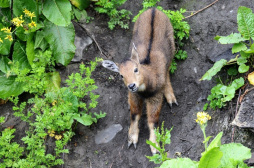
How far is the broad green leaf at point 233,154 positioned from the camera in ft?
15.3

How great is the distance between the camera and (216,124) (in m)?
6.67

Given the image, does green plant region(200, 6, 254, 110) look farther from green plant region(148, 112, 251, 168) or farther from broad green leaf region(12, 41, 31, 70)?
broad green leaf region(12, 41, 31, 70)

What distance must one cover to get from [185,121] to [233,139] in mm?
1365

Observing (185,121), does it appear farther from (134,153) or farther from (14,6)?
(14,6)

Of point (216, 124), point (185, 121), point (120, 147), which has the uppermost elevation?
point (216, 124)

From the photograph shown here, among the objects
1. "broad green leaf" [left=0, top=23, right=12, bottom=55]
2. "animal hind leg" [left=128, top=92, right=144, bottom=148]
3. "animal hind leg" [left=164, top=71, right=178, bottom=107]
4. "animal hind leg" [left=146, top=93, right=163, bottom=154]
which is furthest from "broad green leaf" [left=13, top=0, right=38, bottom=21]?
"animal hind leg" [left=164, top=71, right=178, bottom=107]

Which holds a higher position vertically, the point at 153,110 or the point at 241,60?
the point at 241,60

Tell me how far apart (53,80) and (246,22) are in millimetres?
4361

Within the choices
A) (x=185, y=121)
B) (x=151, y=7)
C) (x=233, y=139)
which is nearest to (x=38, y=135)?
(x=185, y=121)

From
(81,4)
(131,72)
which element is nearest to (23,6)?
(81,4)

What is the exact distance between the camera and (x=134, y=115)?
24.7ft

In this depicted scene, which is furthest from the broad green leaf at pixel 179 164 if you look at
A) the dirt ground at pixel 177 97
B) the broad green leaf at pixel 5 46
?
the broad green leaf at pixel 5 46

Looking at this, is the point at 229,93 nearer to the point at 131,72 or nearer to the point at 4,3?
the point at 131,72

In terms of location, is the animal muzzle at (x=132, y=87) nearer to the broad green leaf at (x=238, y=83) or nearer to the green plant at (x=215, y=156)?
the broad green leaf at (x=238, y=83)
